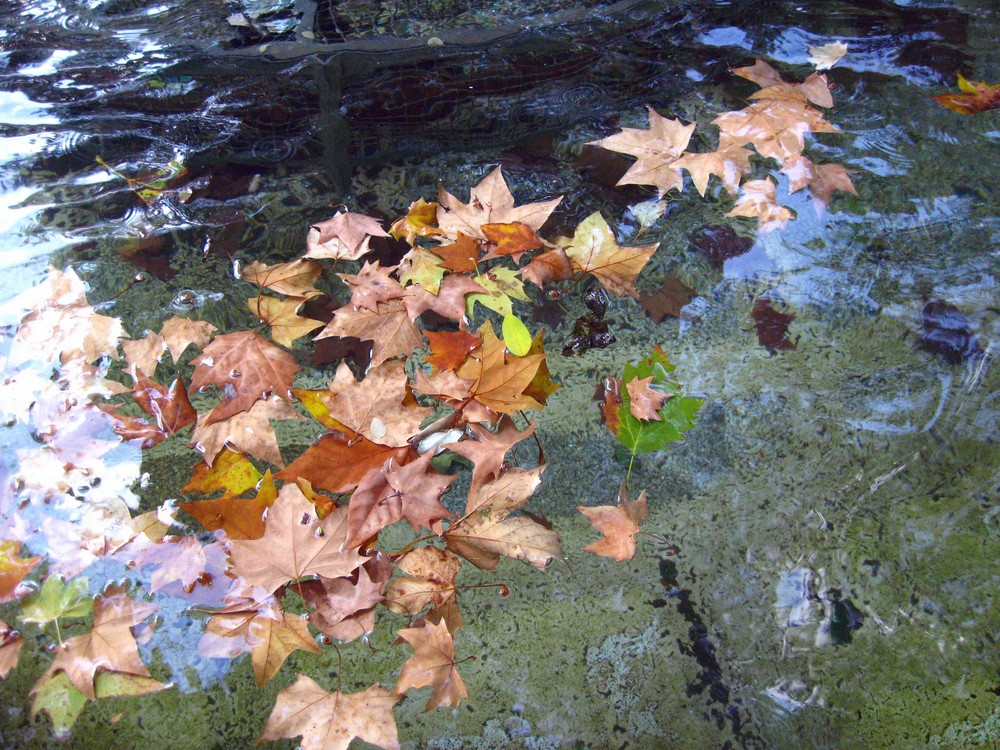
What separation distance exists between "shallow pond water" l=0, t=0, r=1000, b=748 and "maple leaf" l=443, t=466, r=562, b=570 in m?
0.07

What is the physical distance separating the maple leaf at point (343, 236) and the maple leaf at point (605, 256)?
59 cm

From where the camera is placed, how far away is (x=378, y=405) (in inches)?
63.6

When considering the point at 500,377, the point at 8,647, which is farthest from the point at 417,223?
the point at 8,647

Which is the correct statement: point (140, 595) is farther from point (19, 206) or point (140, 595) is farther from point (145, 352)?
point (19, 206)

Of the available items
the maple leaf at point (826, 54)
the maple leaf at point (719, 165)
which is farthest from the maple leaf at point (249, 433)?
the maple leaf at point (826, 54)

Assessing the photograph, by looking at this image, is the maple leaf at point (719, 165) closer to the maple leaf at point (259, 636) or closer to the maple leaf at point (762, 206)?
the maple leaf at point (762, 206)

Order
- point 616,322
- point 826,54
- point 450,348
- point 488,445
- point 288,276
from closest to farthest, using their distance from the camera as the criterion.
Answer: point 488,445
point 450,348
point 616,322
point 288,276
point 826,54

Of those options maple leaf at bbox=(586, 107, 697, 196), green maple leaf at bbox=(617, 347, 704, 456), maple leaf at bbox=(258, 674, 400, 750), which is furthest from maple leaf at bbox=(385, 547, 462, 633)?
maple leaf at bbox=(586, 107, 697, 196)

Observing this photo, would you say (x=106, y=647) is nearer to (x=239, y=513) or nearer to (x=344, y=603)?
(x=239, y=513)

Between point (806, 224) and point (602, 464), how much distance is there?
1027mm

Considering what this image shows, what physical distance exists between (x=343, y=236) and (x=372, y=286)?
255 mm

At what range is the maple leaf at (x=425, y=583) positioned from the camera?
147cm

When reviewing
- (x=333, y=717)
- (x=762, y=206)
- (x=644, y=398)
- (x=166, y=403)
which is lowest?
(x=333, y=717)

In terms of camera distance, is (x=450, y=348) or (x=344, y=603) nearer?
(x=344, y=603)
